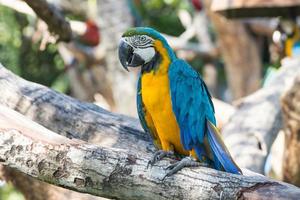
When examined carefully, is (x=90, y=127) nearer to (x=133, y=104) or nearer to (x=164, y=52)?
(x=164, y=52)

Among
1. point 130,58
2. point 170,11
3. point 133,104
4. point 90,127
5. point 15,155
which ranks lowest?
point 15,155

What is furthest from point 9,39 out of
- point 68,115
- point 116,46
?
point 68,115

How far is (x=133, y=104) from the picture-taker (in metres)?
3.23

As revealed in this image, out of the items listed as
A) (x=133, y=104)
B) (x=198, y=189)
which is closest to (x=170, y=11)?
(x=133, y=104)

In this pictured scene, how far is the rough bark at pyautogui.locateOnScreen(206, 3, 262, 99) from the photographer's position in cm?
380

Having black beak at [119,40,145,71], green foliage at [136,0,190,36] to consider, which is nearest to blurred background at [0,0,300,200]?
green foliage at [136,0,190,36]

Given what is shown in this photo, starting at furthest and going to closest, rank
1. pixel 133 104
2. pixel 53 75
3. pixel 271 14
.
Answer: pixel 53 75 → pixel 133 104 → pixel 271 14

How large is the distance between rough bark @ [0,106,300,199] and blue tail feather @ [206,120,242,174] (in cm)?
20

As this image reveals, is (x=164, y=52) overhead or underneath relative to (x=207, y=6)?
underneath

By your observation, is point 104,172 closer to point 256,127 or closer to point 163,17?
point 256,127

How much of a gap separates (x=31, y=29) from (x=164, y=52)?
3600mm

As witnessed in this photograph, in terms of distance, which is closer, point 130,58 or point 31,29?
point 130,58

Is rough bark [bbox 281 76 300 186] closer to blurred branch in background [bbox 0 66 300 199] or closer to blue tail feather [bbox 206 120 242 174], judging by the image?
blue tail feather [bbox 206 120 242 174]

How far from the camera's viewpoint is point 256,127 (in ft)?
7.47
